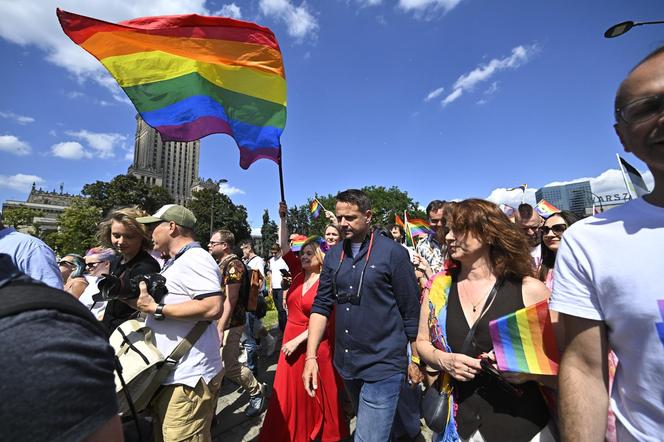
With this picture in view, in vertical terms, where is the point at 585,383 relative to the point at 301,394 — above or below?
above

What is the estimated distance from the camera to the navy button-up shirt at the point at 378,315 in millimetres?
2477

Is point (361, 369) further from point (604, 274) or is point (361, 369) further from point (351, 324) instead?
point (604, 274)

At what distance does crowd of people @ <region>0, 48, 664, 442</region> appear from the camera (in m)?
0.71

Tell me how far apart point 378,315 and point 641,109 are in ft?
6.41

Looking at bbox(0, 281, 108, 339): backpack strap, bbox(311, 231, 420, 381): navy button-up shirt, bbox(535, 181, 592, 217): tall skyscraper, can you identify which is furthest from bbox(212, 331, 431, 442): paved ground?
bbox(535, 181, 592, 217): tall skyscraper

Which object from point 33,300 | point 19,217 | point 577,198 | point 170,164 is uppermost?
point 170,164

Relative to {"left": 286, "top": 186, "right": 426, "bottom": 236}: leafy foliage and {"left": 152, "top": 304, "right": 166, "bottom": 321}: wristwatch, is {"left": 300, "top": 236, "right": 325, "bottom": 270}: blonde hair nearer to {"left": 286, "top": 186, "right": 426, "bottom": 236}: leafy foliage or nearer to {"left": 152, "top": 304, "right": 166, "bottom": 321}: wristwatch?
{"left": 152, "top": 304, "right": 166, "bottom": 321}: wristwatch

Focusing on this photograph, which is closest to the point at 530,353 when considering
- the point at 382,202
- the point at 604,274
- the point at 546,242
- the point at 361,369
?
the point at 604,274

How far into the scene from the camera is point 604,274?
1.03 metres

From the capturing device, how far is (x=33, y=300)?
2.19 feet

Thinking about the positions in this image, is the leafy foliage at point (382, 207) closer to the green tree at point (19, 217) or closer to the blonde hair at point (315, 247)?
the green tree at point (19, 217)

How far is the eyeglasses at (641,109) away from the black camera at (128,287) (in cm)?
256

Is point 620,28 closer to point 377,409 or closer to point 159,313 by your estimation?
point 377,409

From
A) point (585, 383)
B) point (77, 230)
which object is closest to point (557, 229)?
point (585, 383)
